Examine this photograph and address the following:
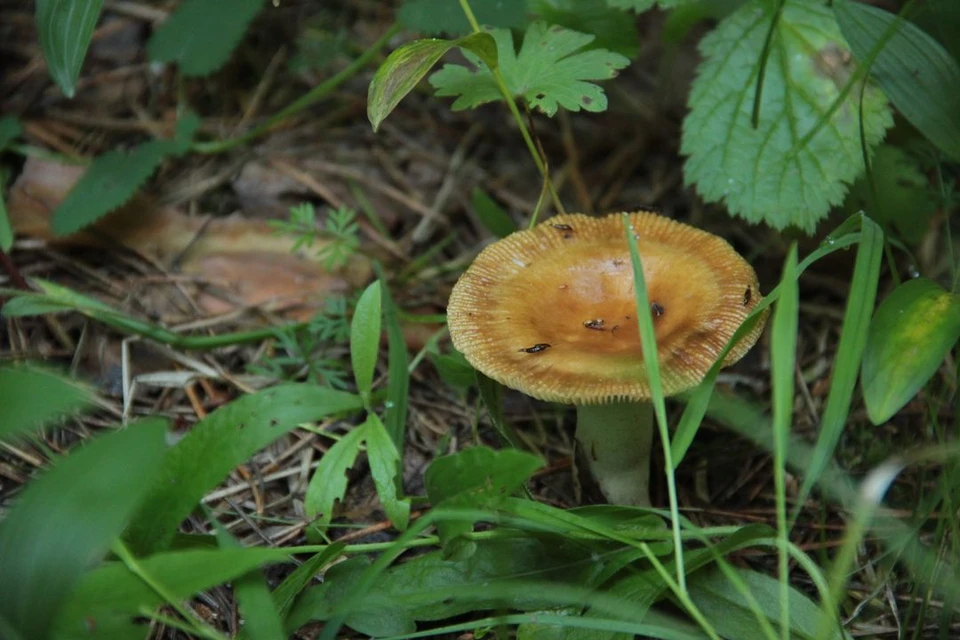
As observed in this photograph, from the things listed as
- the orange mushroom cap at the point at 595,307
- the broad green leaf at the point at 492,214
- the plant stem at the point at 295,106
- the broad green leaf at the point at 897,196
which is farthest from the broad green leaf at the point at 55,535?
the broad green leaf at the point at 897,196

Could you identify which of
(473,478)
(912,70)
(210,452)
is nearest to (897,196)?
(912,70)

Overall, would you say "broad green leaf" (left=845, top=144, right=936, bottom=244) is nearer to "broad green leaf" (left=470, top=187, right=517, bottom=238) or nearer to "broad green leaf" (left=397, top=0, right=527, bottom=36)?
"broad green leaf" (left=470, top=187, right=517, bottom=238)

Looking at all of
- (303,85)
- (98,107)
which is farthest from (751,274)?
(98,107)

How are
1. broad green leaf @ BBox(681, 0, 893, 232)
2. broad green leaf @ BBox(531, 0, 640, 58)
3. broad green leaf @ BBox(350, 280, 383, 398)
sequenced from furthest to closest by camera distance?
broad green leaf @ BBox(531, 0, 640, 58) < broad green leaf @ BBox(681, 0, 893, 232) < broad green leaf @ BBox(350, 280, 383, 398)

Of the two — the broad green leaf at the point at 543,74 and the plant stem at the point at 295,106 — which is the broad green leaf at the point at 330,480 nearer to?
the broad green leaf at the point at 543,74

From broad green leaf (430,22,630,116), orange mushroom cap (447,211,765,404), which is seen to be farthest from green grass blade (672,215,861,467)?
broad green leaf (430,22,630,116)
